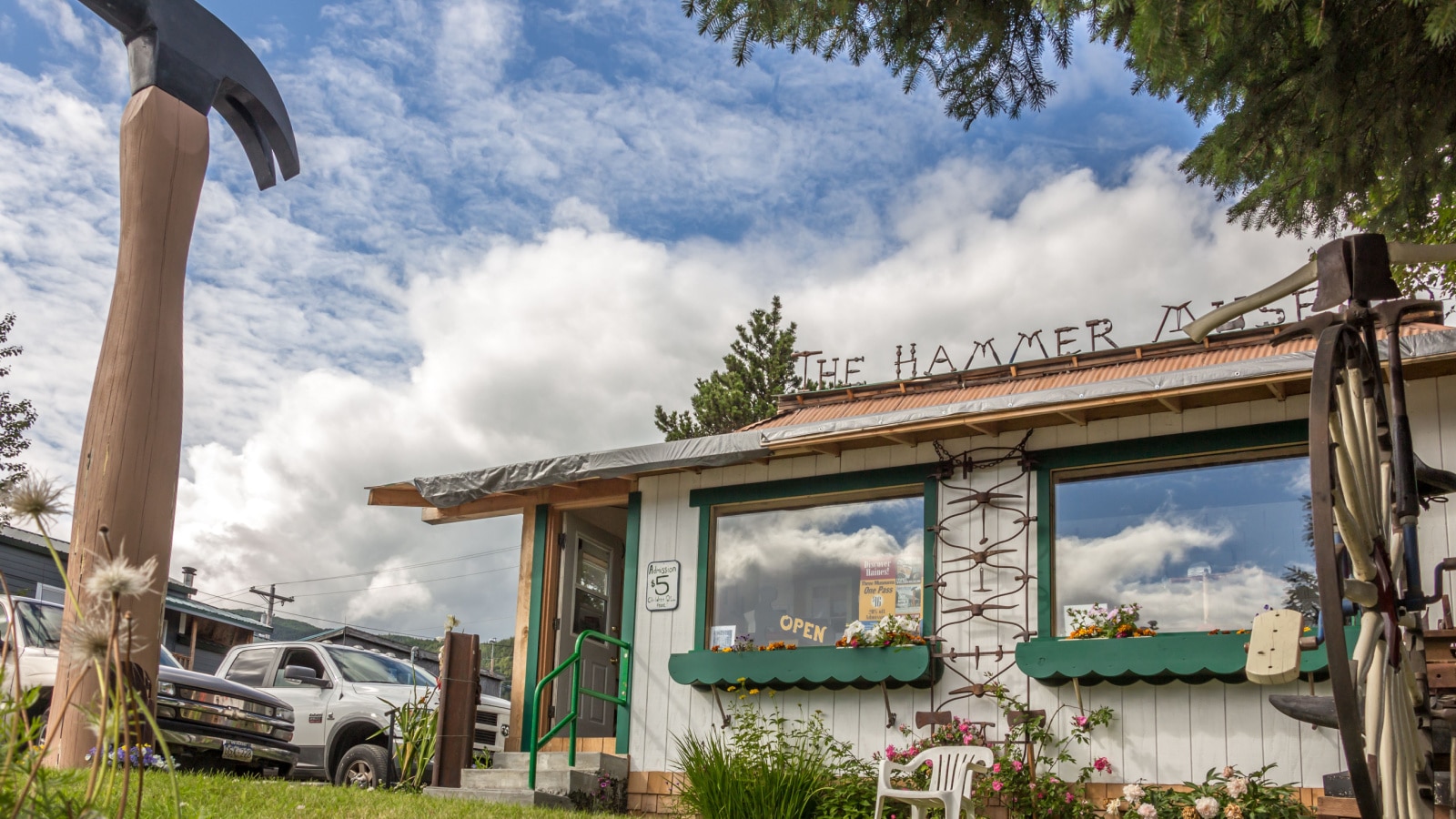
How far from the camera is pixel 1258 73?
5449mm

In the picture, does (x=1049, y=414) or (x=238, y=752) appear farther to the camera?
(x=238, y=752)

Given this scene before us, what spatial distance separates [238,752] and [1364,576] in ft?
25.0

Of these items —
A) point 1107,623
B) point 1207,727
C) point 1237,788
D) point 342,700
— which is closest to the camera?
point 1237,788

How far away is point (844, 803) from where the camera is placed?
301 inches

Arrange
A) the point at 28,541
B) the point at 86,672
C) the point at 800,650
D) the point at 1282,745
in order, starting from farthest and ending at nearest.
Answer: the point at 28,541
the point at 800,650
the point at 1282,745
the point at 86,672

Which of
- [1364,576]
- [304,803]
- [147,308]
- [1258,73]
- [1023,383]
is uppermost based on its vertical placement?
[1258,73]

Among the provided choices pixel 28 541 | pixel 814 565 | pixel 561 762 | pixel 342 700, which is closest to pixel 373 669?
pixel 342 700

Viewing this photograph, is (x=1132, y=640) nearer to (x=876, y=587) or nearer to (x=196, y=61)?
(x=876, y=587)

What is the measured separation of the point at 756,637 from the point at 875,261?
9081 millimetres

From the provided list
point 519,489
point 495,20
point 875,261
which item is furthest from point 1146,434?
point 875,261

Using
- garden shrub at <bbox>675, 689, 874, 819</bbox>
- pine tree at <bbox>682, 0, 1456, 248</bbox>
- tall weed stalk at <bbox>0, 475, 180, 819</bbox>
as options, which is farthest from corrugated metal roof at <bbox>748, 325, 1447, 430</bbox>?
tall weed stalk at <bbox>0, 475, 180, 819</bbox>

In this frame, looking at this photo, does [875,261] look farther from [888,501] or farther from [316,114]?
[316,114]

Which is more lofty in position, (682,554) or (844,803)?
(682,554)

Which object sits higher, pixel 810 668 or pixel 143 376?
pixel 143 376
